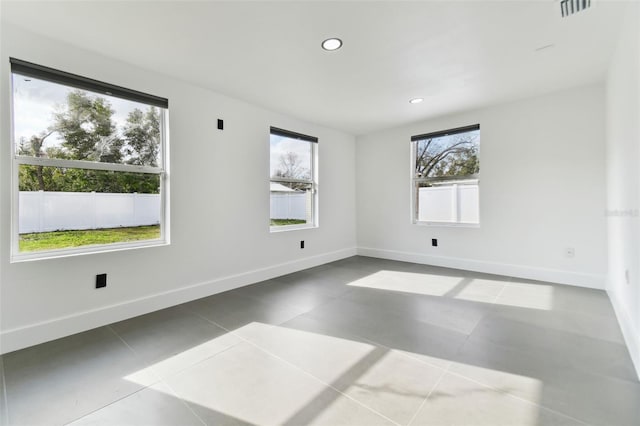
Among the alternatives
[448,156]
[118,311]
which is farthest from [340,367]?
[448,156]

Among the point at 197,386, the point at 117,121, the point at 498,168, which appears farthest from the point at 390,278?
the point at 117,121

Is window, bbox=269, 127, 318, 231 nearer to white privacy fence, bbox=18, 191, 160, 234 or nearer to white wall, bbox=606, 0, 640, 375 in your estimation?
white privacy fence, bbox=18, 191, 160, 234

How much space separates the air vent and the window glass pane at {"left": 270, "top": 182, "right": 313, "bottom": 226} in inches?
137

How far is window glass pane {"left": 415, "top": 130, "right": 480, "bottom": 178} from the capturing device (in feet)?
14.2

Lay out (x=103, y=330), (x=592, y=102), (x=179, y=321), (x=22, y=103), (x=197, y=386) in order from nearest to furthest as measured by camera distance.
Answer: (x=197, y=386), (x=22, y=103), (x=103, y=330), (x=179, y=321), (x=592, y=102)

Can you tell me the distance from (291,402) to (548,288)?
3.58m

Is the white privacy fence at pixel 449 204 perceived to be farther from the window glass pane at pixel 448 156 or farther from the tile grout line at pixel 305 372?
the tile grout line at pixel 305 372

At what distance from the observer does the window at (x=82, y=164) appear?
222 centimetres

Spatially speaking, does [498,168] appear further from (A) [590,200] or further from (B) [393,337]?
(B) [393,337]

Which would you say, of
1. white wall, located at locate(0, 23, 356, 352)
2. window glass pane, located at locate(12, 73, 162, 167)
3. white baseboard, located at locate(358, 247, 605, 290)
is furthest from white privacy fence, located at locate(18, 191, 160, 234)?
white baseboard, located at locate(358, 247, 605, 290)

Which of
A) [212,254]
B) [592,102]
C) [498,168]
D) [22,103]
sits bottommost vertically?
[212,254]

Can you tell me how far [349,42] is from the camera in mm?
2363

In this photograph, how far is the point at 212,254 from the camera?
133 inches

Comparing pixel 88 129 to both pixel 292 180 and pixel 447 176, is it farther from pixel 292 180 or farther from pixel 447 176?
pixel 447 176
